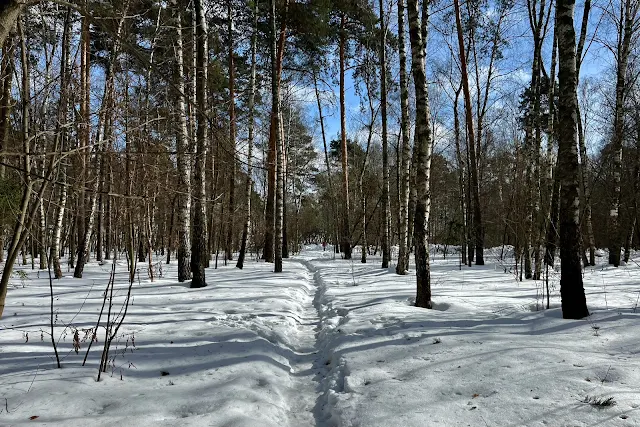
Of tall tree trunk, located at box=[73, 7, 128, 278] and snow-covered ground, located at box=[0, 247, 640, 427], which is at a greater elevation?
tall tree trunk, located at box=[73, 7, 128, 278]

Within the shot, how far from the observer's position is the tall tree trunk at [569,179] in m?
4.71

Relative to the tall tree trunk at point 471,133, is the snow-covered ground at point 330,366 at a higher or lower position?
lower

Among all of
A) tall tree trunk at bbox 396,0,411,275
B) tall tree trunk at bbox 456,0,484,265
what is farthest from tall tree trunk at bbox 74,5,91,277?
tall tree trunk at bbox 456,0,484,265

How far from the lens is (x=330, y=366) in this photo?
393cm

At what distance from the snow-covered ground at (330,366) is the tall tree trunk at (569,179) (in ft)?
1.15

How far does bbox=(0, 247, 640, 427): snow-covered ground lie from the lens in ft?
8.61

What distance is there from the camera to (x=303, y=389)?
347cm

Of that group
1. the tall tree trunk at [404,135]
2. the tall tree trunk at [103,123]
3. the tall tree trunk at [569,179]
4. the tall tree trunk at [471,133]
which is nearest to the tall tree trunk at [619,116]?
the tall tree trunk at [471,133]

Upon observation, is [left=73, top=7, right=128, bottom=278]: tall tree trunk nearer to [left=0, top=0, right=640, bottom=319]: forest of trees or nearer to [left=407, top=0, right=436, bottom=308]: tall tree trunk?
[left=0, top=0, right=640, bottom=319]: forest of trees

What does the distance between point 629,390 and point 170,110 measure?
4034mm

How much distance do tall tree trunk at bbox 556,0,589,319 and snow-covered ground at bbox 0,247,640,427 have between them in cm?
35

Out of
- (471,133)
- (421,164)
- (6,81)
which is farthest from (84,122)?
(471,133)

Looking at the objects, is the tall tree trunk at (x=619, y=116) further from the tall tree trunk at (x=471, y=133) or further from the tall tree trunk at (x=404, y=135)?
the tall tree trunk at (x=404, y=135)

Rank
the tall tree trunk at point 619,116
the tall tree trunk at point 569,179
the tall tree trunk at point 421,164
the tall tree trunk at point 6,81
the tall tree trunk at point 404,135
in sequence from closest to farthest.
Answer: the tall tree trunk at point 6,81
the tall tree trunk at point 569,179
the tall tree trunk at point 421,164
the tall tree trunk at point 404,135
the tall tree trunk at point 619,116
